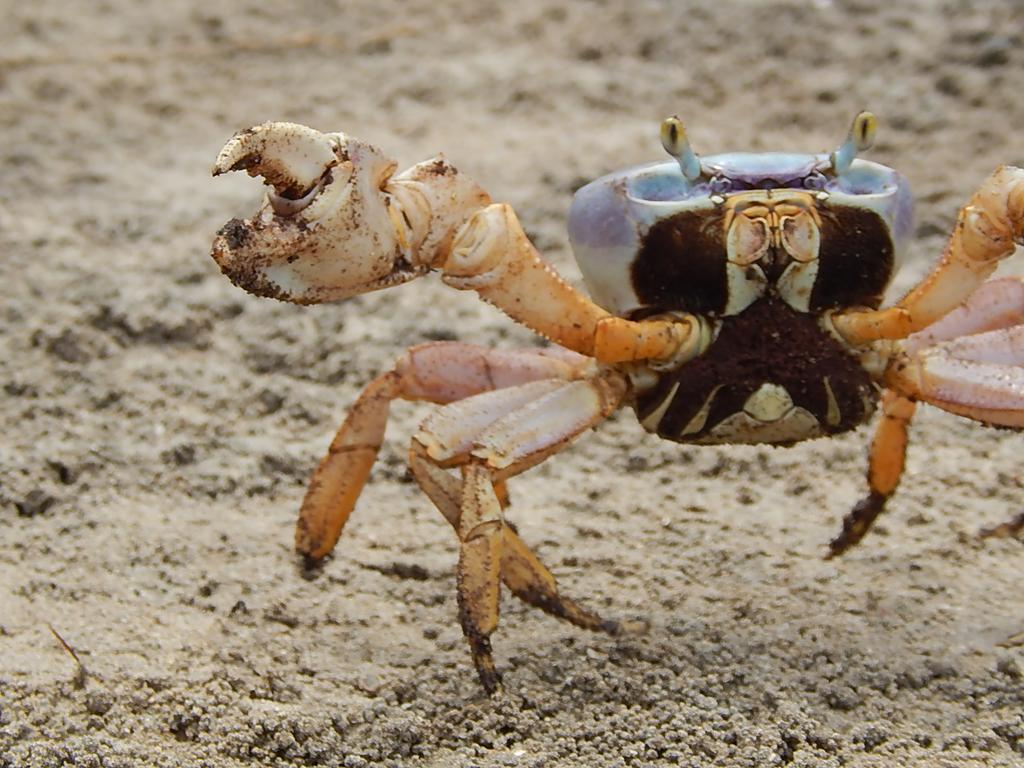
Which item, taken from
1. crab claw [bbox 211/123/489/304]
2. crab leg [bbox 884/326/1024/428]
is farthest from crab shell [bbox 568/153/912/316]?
crab claw [bbox 211/123/489/304]

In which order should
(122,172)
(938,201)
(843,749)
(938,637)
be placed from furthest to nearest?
(122,172) → (938,201) → (938,637) → (843,749)

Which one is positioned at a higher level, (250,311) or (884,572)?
(250,311)

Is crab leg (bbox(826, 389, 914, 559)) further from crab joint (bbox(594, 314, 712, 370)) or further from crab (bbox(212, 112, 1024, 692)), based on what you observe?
crab joint (bbox(594, 314, 712, 370))

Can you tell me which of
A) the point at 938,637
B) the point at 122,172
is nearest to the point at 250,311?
the point at 122,172

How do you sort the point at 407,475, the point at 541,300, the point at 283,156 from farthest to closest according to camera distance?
the point at 407,475 < the point at 541,300 < the point at 283,156

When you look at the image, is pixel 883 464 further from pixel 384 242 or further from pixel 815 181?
pixel 384 242

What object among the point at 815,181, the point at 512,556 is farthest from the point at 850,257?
the point at 512,556

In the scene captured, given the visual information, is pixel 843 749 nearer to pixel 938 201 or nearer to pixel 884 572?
pixel 884 572
